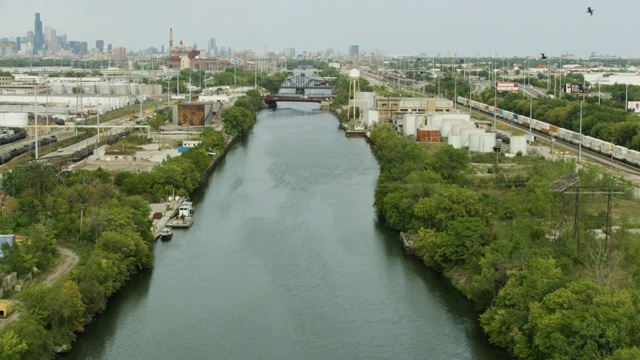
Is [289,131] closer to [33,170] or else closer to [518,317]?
[33,170]

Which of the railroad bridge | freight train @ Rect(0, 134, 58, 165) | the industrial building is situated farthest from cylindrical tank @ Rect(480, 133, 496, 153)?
the railroad bridge

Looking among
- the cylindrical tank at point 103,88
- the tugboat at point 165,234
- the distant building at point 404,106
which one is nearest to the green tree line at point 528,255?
the tugboat at point 165,234

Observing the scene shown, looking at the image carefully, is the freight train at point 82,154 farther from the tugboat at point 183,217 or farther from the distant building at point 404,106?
the distant building at point 404,106

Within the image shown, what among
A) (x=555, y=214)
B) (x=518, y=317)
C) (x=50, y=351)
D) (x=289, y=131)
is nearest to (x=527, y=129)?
(x=289, y=131)

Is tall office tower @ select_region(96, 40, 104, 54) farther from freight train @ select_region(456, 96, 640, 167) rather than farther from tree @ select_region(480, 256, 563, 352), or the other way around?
tree @ select_region(480, 256, 563, 352)

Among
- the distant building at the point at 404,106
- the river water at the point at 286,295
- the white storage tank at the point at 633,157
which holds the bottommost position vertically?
the river water at the point at 286,295

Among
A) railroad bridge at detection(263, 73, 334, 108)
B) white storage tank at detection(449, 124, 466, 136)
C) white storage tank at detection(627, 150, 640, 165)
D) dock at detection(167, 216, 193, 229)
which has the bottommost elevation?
dock at detection(167, 216, 193, 229)

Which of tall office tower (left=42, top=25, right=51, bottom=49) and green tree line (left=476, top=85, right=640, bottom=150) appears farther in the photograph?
tall office tower (left=42, top=25, right=51, bottom=49)
